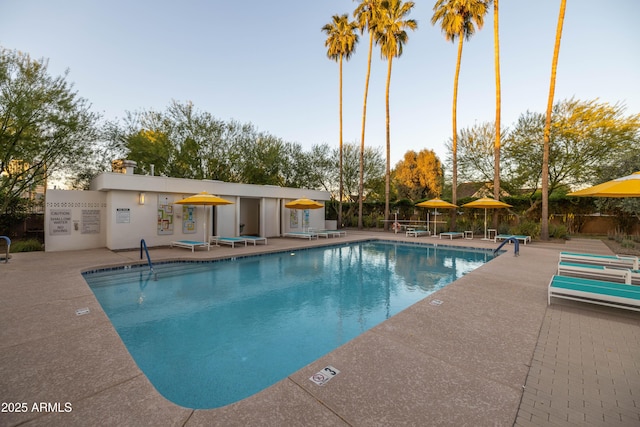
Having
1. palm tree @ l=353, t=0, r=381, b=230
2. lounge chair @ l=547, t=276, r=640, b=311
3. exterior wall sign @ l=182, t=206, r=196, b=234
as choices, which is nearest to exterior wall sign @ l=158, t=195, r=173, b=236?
exterior wall sign @ l=182, t=206, r=196, b=234

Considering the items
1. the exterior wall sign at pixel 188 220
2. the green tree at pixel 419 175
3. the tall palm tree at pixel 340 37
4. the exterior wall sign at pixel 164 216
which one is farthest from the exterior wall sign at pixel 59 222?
the green tree at pixel 419 175

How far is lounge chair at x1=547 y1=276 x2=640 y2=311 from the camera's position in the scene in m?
4.02

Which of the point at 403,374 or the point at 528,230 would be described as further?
the point at 528,230

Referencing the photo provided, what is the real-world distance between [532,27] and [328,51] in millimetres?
12556

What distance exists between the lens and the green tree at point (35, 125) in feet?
34.1

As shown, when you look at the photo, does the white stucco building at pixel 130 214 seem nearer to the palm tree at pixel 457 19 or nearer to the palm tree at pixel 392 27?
the palm tree at pixel 392 27

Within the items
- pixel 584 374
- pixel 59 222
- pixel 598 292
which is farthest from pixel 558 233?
pixel 59 222

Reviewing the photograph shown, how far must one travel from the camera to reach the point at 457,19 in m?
15.2

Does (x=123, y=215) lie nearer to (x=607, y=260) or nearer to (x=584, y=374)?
(x=584, y=374)

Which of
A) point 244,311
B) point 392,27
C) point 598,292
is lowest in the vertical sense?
point 244,311

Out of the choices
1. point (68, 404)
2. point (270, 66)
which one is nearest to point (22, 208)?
point (270, 66)

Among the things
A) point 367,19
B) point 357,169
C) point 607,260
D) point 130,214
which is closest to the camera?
point 607,260

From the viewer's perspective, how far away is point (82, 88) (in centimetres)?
1199

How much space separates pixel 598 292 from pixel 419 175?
987 inches
